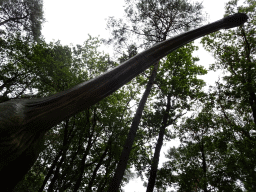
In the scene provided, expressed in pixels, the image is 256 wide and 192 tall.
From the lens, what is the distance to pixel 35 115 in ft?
4.24

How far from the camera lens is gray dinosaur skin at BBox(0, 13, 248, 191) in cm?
111

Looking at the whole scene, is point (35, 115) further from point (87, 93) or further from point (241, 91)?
point (241, 91)

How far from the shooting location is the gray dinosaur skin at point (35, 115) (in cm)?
111

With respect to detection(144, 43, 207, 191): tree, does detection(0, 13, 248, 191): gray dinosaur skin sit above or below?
below

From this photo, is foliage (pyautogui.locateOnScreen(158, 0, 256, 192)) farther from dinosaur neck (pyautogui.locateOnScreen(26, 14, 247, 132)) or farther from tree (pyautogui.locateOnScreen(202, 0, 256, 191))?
dinosaur neck (pyautogui.locateOnScreen(26, 14, 247, 132))

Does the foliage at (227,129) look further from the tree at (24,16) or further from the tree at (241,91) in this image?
the tree at (24,16)

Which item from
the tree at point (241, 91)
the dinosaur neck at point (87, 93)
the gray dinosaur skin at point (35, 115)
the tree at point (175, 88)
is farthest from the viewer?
the tree at point (175, 88)

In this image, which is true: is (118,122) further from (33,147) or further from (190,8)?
(190,8)

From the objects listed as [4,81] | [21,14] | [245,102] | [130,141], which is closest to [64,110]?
[130,141]

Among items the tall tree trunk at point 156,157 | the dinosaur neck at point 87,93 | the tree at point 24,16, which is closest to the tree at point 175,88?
the tall tree trunk at point 156,157

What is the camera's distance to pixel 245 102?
714 centimetres

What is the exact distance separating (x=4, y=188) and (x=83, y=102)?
1.02 metres

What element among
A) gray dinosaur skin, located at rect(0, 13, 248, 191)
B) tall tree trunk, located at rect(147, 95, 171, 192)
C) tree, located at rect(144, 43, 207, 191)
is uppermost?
tree, located at rect(144, 43, 207, 191)

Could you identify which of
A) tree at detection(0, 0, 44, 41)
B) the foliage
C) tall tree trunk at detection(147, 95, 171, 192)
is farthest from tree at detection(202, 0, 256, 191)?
tree at detection(0, 0, 44, 41)
